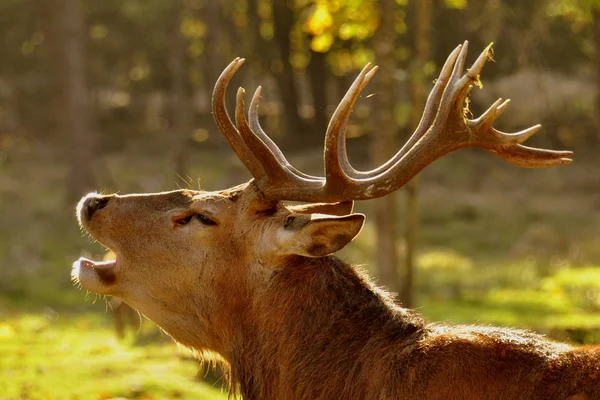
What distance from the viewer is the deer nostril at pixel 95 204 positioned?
605 cm

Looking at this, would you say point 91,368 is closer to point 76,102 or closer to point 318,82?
point 76,102

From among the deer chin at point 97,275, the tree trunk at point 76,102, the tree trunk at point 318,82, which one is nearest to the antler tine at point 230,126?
the deer chin at point 97,275

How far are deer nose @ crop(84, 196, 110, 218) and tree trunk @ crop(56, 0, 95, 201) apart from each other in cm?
2129

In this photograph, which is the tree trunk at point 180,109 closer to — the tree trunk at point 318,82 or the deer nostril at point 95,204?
the tree trunk at point 318,82

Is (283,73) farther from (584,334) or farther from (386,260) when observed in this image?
(584,334)

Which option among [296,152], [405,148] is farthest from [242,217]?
[296,152]

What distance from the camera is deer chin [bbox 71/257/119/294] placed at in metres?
5.90

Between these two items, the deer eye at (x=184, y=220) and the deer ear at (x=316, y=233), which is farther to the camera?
the deer eye at (x=184, y=220)

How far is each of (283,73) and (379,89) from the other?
25317 mm

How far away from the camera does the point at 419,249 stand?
809 inches

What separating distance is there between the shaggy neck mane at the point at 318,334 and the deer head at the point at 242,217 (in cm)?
5

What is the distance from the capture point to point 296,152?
107 ft

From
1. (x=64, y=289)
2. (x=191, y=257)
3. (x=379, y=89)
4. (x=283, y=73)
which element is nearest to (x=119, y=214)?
(x=191, y=257)

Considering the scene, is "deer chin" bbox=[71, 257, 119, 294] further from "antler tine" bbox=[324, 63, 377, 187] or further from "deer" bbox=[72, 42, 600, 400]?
"antler tine" bbox=[324, 63, 377, 187]
